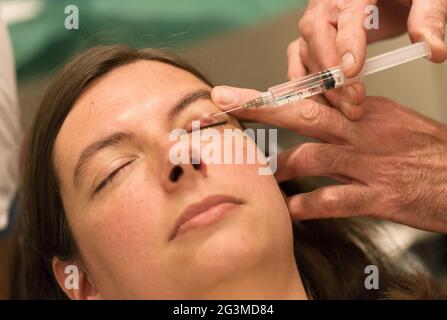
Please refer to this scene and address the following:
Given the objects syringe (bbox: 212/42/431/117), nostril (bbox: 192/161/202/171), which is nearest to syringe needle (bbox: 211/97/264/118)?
syringe (bbox: 212/42/431/117)

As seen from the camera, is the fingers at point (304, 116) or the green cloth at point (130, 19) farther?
the green cloth at point (130, 19)

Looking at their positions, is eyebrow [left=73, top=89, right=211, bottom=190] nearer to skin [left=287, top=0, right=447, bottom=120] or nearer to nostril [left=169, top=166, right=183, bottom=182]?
nostril [left=169, top=166, right=183, bottom=182]

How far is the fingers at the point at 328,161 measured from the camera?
3.50ft

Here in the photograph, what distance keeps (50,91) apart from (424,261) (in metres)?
0.93

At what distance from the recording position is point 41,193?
111 cm

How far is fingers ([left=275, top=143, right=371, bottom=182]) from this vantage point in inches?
41.9

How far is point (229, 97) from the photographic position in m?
1.02

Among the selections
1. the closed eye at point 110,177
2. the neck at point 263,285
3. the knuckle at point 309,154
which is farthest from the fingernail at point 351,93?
the closed eye at point 110,177

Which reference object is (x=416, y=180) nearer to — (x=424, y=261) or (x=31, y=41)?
(x=424, y=261)

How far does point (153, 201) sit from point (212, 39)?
891 mm

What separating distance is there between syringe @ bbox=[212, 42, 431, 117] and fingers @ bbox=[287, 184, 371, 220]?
20 centimetres

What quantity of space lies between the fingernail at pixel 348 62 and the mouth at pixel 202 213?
0.33 metres

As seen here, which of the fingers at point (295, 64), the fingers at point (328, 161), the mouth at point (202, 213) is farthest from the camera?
the fingers at point (295, 64)

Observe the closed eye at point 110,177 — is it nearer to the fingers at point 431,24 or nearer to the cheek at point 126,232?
the cheek at point 126,232
